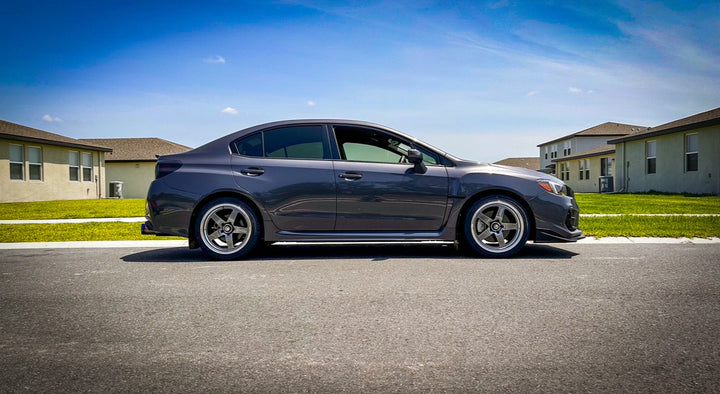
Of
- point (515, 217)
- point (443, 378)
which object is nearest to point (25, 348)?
point (443, 378)

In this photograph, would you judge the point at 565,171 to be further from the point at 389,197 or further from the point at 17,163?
the point at 389,197

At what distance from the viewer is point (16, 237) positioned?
8320mm

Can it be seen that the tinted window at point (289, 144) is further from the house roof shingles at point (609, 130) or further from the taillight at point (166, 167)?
the house roof shingles at point (609, 130)

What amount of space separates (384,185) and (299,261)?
4.41ft

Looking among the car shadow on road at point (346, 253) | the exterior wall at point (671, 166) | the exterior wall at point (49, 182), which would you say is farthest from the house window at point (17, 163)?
the exterior wall at point (671, 166)

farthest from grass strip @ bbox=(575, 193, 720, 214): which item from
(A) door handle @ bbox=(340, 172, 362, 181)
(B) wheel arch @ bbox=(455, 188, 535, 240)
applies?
(A) door handle @ bbox=(340, 172, 362, 181)

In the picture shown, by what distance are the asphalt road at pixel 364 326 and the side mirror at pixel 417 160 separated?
Result: 115 cm

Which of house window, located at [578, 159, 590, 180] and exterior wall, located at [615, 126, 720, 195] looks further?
house window, located at [578, 159, 590, 180]

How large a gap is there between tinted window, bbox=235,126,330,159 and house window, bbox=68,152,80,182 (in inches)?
1040

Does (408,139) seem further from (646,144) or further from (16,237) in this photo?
(646,144)

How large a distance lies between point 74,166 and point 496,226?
94.6ft

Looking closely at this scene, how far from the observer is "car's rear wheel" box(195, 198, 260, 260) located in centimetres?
589

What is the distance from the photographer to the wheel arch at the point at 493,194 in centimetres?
602

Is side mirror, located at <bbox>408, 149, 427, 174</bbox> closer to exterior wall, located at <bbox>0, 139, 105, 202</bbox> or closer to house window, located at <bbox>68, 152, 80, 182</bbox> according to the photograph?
exterior wall, located at <bbox>0, 139, 105, 202</bbox>
